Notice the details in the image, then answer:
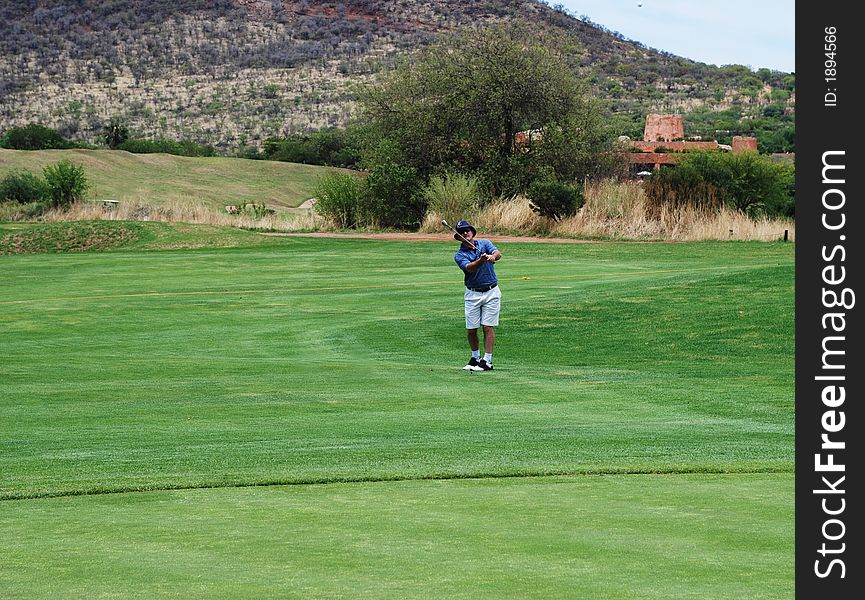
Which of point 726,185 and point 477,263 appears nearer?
point 477,263

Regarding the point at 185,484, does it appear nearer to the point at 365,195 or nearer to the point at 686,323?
the point at 686,323

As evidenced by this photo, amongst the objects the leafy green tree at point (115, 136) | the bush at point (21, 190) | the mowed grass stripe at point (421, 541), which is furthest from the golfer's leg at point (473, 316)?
the leafy green tree at point (115, 136)

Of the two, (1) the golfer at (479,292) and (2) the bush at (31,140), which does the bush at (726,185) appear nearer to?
(1) the golfer at (479,292)

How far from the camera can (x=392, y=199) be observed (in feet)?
169

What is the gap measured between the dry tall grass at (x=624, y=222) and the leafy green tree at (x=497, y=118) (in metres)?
7.73

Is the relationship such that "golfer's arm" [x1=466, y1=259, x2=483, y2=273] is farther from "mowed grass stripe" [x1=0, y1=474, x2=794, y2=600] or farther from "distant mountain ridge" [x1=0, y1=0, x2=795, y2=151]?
"distant mountain ridge" [x1=0, y1=0, x2=795, y2=151]

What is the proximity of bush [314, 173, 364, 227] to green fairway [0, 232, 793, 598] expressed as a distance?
2396cm

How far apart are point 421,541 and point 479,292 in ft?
35.5

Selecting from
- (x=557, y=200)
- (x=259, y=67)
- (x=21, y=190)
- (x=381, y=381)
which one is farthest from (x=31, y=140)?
(x=381, y=381)

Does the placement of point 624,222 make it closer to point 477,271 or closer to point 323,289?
point 323,289

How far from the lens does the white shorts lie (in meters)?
17.0

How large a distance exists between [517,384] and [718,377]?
8.11 feet

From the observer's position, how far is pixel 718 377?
52.0 ft
